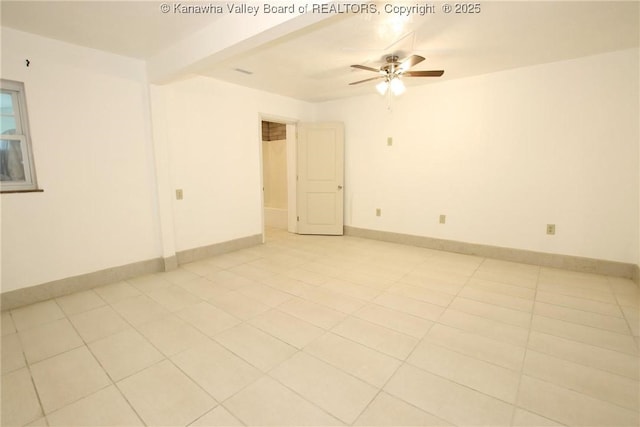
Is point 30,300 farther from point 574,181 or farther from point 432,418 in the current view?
point 574,181

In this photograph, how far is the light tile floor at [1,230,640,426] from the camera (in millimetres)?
1611

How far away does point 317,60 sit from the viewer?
11.1 feet

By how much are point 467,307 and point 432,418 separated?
4.74ft

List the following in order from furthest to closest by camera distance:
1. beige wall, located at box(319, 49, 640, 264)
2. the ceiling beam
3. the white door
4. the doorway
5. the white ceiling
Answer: the doorway
the white door
beige wall, located at box(319, 49, 640, 264)
the white ceiling
the ceiling beam

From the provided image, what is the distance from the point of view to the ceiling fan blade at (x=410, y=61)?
111 inches

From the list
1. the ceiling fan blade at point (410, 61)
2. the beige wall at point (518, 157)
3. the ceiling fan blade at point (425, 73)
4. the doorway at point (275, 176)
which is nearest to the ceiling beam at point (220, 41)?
the ceiling fan blade at point (410, 61)

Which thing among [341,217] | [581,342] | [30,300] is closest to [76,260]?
[30,300]

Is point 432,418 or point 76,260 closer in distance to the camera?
point 432,418

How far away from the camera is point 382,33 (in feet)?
8.99

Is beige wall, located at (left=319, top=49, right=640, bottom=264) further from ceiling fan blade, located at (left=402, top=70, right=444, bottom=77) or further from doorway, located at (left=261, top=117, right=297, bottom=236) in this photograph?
doorway, located at (left=261, top=117, right=297, bottom=236)

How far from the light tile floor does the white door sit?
2.19 m

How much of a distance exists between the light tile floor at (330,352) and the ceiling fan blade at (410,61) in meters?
2.30

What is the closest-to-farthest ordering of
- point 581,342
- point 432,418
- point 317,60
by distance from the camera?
point 432,418 → point 581,342 → point 317,60

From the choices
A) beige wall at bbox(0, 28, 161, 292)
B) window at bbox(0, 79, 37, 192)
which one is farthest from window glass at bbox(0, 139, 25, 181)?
beige wall at bbox(0, 28, 161, 292)
